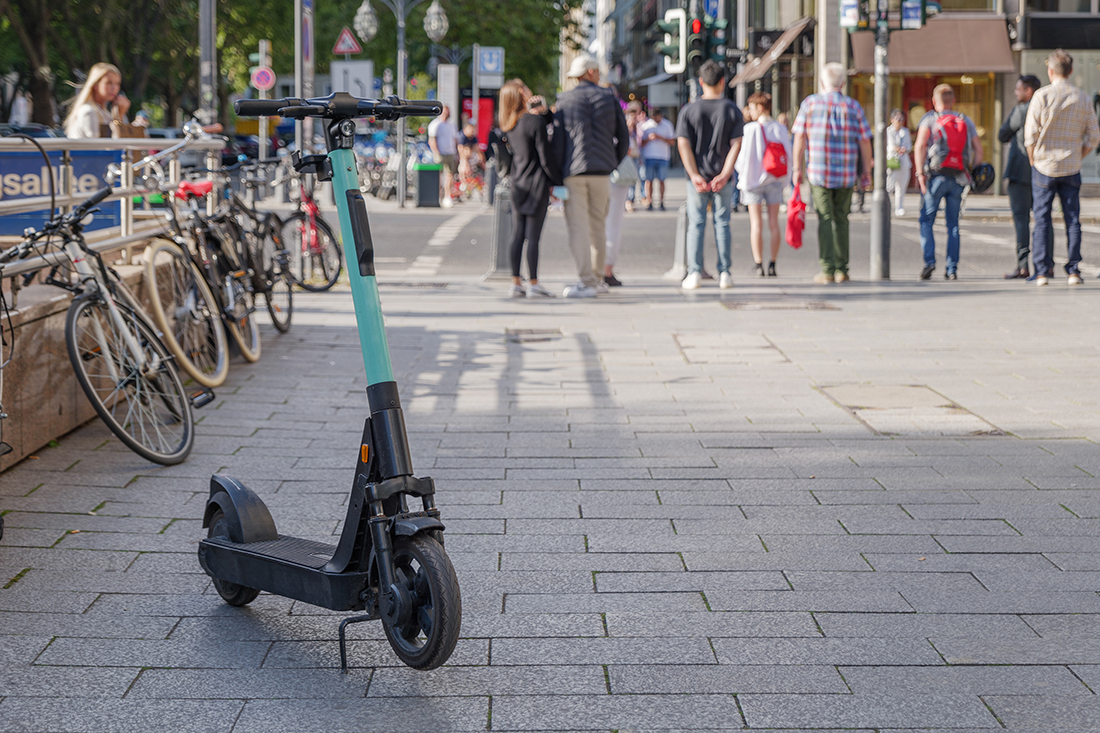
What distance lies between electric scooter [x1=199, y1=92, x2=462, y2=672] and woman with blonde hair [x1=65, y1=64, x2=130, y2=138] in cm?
736

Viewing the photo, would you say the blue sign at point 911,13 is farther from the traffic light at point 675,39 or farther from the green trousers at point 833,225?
the green trousers at point 833,225

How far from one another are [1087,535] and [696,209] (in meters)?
7.93

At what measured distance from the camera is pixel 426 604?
324cm

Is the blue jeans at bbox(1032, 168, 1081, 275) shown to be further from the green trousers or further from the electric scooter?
the electric scooter

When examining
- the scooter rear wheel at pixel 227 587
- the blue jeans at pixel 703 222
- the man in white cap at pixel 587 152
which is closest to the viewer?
the scooter rear wheel at pixel 227 587

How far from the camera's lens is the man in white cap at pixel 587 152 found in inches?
450

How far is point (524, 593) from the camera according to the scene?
3.97 m

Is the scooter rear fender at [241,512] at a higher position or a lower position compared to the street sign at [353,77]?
lower

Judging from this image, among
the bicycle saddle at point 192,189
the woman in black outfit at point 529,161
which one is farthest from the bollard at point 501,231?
the bicycle saddle at point 192,189

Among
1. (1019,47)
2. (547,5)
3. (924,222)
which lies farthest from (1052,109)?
(547,5)

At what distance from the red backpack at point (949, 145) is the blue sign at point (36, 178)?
815cm

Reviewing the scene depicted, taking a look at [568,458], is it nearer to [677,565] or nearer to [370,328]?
[677,565]

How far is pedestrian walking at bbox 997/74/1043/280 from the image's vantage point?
1289 centimetres

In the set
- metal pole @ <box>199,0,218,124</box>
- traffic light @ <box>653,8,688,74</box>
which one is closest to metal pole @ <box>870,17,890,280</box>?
traffic light @ <box>653,8,688,74</box>
